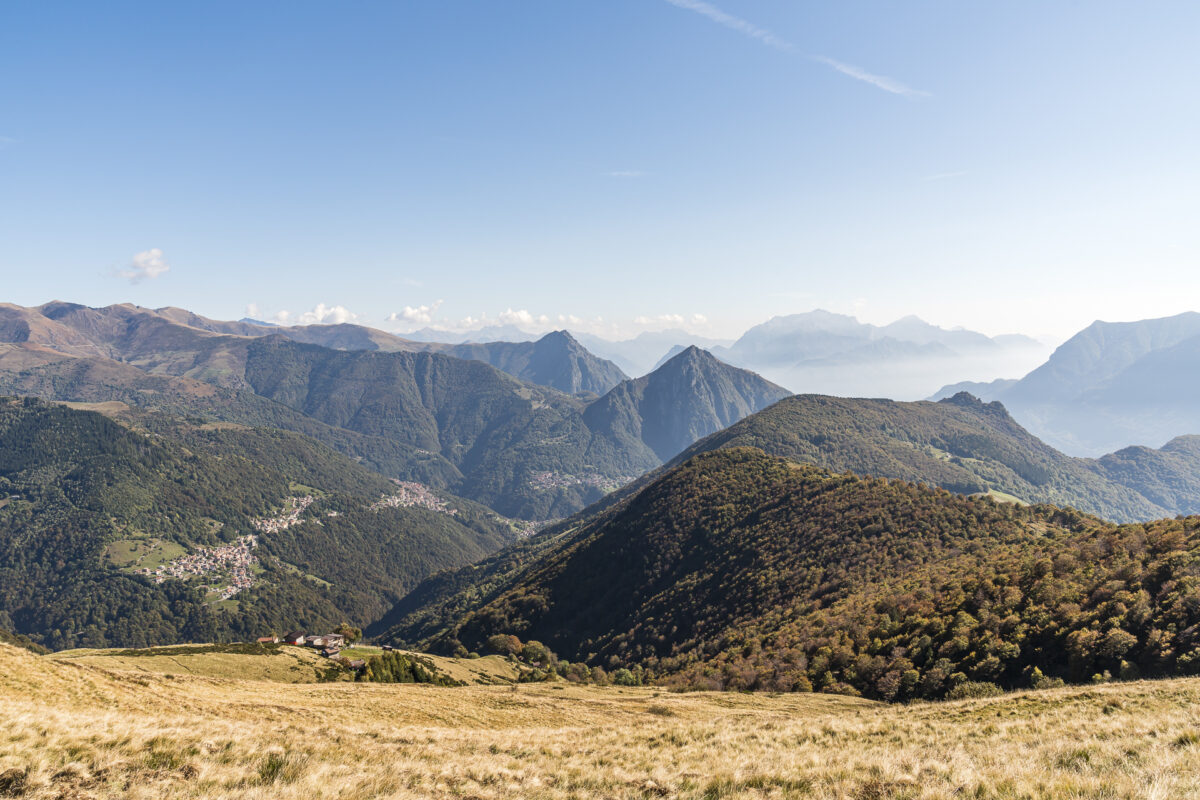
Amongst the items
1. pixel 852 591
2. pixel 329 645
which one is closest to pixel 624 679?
pixel 852 591

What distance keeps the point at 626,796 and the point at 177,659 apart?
84791 mm

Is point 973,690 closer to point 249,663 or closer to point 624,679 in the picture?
point 624,679

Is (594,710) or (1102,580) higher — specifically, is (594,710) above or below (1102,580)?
below

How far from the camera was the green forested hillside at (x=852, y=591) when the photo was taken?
48.4 meters

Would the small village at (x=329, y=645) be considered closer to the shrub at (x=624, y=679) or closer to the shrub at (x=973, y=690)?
the shrub at (x=624, y=679)

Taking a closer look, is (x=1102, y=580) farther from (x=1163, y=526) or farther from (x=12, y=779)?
(x=12, y=779)

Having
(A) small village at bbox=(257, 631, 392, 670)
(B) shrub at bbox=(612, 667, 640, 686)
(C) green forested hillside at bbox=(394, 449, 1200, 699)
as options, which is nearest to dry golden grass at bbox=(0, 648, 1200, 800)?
(C) green forested hillside at bbox=(394, 449, 1200, 699)

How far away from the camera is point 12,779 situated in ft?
44.6

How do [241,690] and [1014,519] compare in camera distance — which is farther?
[1014,519]

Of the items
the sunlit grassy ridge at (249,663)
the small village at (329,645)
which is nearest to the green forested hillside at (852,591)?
the small village at (329,645)

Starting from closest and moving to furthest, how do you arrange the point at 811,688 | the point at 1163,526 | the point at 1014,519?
the point at 811,688
the point at 1163,526
the point at 1014,519

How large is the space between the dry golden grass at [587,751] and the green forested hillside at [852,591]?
19393 mm

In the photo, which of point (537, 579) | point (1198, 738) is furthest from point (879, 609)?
point (537, 579)

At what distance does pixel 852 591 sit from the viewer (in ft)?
315
